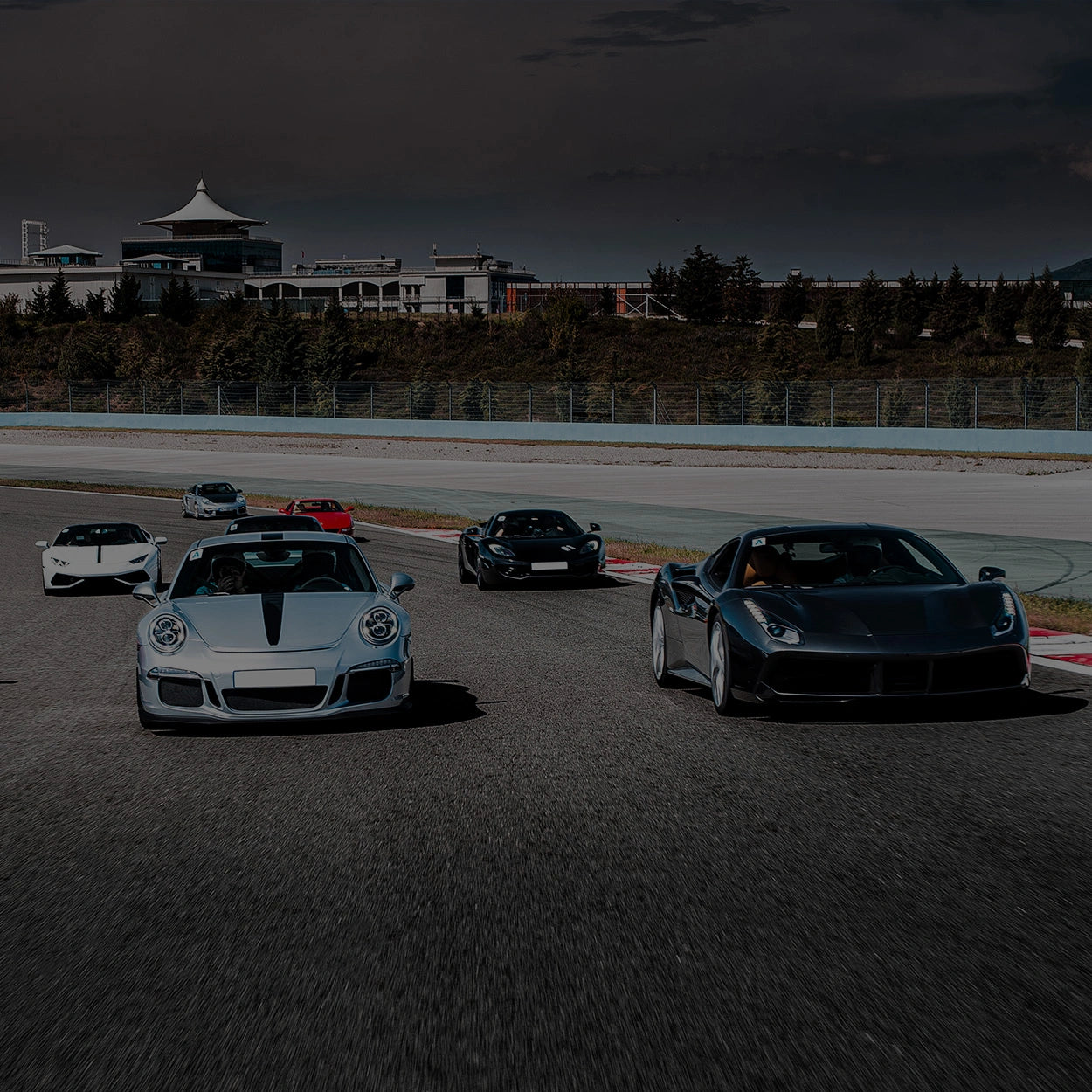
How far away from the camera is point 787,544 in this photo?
33.0 feet

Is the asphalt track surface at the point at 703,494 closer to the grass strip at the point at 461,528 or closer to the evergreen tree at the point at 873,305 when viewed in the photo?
the grass strip at the point at 461,528

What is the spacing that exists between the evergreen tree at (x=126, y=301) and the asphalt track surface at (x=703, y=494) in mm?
59084

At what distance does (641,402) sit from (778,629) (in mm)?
54210

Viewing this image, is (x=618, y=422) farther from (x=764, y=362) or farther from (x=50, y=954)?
(x=50, y=954)

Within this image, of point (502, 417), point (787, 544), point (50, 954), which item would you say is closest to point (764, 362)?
point (502, 417)

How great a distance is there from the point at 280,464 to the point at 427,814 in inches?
1925

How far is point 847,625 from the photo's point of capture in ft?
28.0

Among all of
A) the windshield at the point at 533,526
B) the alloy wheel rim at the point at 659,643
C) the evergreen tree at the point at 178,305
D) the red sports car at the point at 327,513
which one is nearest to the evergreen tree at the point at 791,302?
the evergreen tree at the point at 178,305

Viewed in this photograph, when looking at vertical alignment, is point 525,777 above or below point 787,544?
below

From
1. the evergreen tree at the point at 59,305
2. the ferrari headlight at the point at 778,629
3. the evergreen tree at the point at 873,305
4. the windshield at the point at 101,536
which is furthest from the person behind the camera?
the evergreen tree at the point at 59,305

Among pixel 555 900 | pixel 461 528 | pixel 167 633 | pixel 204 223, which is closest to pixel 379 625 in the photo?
pixel 167 633

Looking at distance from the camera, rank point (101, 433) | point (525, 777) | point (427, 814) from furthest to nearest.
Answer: point (101, 433)
point (525, 777)
point (427, 814)

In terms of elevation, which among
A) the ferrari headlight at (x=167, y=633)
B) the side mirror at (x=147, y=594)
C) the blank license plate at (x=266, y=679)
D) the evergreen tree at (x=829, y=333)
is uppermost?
the evergreen tree at (x=829, y=333)

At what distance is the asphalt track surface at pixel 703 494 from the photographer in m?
22.3
